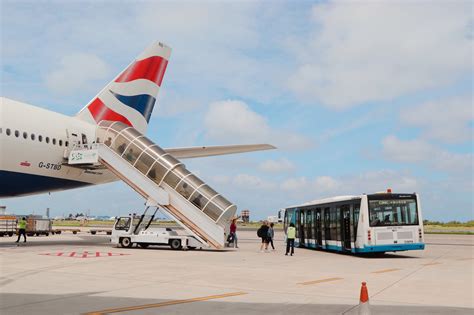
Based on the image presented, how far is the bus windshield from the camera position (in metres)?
22.6

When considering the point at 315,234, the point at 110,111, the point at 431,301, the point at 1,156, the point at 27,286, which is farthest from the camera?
the point at 110,111

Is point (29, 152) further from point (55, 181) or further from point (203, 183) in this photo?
point (203, 183)

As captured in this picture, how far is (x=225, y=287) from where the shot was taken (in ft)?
40.5

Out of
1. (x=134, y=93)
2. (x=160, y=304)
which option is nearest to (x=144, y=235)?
(x=134, y=93)

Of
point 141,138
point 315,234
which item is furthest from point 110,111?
point 315,234

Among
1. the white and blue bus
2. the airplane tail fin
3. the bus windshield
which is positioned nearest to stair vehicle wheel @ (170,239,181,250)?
the white and blue bus

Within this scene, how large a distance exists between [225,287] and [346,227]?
13.3 metres

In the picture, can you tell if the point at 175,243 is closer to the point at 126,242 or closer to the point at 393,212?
the point at 126,242

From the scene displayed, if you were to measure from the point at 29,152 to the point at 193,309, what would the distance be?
22.1 meters

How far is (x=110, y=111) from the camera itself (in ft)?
117

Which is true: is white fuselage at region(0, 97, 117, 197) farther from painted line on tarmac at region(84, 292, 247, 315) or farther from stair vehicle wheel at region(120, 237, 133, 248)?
painted line on tarmac at region(84, 292, 247, 315)

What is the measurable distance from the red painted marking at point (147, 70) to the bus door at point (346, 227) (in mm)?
20824

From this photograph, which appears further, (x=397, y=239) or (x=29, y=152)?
(x=29, y=152)

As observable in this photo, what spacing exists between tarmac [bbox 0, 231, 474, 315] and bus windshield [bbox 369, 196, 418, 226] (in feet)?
12.4
